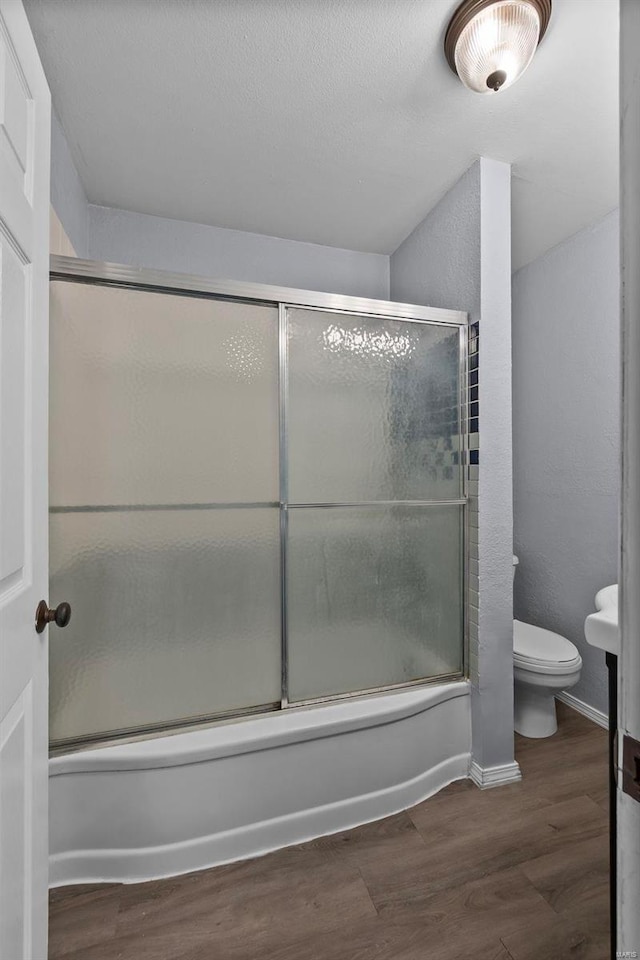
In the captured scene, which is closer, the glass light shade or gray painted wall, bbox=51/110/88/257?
the glass light shade

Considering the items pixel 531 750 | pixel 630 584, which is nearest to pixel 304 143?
pixel 630 584

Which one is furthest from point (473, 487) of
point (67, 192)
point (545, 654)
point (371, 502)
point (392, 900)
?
point (67, 192)

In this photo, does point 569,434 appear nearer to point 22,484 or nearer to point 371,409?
point 371,409

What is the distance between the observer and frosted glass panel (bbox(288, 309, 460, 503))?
1.72 m

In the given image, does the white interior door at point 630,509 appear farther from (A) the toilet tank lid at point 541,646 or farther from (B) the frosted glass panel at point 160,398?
(A) the toilet tank lid at point 541,646

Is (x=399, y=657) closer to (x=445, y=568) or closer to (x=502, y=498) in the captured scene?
(x=445, y=568)

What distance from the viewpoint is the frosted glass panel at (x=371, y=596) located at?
1.73m

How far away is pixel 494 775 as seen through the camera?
6.02 ft

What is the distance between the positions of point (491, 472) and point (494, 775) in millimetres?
1206

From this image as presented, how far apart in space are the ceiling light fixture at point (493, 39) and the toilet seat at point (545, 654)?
2.14 meters

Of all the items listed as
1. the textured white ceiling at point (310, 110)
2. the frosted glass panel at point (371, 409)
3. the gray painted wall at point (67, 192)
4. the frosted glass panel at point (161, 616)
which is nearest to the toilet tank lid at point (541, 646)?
the frosted glass panel at point (371, 409)

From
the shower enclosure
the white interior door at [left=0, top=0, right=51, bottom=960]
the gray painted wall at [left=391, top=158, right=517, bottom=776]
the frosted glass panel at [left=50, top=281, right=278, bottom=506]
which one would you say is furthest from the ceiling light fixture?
the white interior door at [left=0, top=0, right=51, bottom=960]

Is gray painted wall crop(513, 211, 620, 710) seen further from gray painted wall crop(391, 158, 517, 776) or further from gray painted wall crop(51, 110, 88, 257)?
gray painted wall crop(51, 110, 88, 257)

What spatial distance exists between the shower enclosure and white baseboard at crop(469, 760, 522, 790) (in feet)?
1.34
